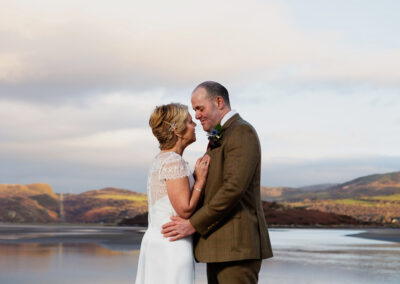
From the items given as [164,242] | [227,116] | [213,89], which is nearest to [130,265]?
[164,242]

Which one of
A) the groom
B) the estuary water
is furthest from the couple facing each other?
the estuary water

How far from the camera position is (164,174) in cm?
395

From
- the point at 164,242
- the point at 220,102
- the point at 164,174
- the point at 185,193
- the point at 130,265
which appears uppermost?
the point at 220,102

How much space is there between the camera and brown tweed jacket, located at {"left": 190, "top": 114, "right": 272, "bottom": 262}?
3.68 m

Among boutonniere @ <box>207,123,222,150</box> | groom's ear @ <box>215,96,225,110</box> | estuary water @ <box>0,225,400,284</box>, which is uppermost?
groom's ear @ <box>215,96,225,110</box>

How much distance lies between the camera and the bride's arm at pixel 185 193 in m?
3.89

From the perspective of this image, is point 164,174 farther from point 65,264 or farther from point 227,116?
point 65,264

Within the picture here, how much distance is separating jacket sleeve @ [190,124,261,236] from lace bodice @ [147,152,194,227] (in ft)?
0.91

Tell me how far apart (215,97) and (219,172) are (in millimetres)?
534

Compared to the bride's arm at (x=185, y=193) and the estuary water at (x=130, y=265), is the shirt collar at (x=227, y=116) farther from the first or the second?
the estuary water at (x=130, y=265)

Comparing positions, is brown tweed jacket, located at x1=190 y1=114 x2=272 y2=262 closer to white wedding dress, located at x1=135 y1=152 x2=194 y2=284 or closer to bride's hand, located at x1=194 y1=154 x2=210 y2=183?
bride's hand, located at x1=194 y1=154 x2=210 y2=183

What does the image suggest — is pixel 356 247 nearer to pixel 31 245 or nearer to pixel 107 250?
pixel 107 250

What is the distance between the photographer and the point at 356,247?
44.4ft

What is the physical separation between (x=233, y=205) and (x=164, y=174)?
575 millimetres
